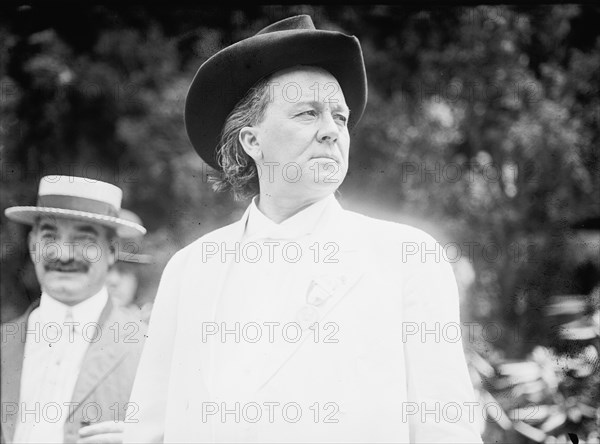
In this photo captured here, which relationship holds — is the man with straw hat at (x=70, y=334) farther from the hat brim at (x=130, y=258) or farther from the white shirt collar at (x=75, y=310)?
the hat brim at (x=130, y=258)

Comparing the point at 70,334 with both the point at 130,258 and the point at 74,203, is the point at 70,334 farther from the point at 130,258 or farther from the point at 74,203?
the point at 130,258

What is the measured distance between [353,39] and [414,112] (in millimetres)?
2511

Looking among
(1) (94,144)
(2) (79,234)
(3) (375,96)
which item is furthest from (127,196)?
(2) (79,234)

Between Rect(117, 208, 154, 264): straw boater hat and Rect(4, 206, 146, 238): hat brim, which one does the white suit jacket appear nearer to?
Rect(4, 206, 146, 238): hat brim

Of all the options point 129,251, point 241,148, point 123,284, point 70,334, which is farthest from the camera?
point 123,284

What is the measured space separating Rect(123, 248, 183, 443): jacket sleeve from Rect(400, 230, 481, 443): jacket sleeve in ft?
2.50

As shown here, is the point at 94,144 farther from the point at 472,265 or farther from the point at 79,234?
the point at 472,265

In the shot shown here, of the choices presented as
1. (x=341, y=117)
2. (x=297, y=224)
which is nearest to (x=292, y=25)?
(x=341, y=117)

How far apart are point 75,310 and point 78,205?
0.43 m

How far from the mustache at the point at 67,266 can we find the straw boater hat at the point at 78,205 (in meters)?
0.19

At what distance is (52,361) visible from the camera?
3.04 metres

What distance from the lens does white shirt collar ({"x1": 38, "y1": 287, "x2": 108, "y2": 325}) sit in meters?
3.10

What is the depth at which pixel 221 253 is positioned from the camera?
8.09 ft

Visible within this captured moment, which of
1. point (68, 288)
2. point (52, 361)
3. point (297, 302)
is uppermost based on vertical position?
point (68, 288)
